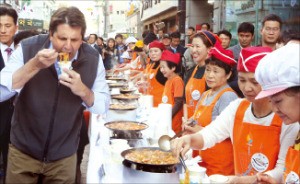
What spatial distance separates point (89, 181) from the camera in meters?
2.58

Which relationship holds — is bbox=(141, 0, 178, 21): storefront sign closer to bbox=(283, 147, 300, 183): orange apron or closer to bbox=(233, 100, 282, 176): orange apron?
bbox=(233, 100, 282, 176): orange apron

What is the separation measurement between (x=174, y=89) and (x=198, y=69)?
0.79 m

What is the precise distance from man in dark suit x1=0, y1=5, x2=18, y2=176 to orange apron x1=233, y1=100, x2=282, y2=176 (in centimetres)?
261

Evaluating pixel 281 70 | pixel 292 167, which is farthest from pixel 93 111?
pixel 281 70

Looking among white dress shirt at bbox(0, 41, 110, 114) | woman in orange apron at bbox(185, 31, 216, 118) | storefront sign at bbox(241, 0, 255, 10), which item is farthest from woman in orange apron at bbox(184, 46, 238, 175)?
storefront sign at bbox(241, 0, 255, 10)

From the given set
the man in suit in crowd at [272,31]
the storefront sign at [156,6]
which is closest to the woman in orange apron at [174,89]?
the man in suit in crowd at [272,31]

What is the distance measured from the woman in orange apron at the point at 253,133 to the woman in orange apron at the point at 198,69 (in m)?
1.48

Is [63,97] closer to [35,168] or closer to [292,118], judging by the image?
[35,168]

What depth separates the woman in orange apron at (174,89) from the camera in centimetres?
499

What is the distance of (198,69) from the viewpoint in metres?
4.42

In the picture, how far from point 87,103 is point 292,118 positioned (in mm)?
1689

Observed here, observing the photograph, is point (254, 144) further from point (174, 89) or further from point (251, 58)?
point (174, 89)

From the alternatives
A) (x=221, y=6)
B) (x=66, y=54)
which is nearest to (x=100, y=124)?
(x=66, y=54)

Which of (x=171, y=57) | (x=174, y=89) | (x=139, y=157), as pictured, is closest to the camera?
(x=139, y=157)
